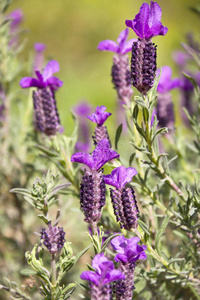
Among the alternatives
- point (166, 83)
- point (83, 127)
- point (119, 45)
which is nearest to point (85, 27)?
point (83, 127)

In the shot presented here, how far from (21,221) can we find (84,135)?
0.49 m

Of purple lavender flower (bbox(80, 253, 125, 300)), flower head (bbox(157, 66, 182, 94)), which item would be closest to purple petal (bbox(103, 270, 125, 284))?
purple lavender flower (bbox(80, 253, 125, 300))

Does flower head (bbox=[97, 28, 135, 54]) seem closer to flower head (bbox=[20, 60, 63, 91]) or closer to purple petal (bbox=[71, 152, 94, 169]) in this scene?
flower head (bbox=[20, 60, 63, 91])

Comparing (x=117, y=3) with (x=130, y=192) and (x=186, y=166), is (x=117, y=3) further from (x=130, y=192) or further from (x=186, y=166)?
(x=130, y=192)

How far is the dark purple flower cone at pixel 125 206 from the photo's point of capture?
645 millimetres

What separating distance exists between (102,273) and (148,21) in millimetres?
412

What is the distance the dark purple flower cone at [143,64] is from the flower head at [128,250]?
0.85 ft

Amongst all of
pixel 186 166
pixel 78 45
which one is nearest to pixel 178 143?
pixel 186 166

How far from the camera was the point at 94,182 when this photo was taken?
65 cm

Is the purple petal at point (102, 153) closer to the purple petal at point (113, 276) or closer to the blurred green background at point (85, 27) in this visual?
the purple petal at point (113, 276)

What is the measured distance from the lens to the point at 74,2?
4.98 metres

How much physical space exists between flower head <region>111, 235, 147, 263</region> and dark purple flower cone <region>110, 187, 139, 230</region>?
0.10 ft

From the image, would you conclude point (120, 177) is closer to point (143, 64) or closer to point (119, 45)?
point (143, 64)

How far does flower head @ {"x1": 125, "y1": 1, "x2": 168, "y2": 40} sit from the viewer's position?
655 mm
